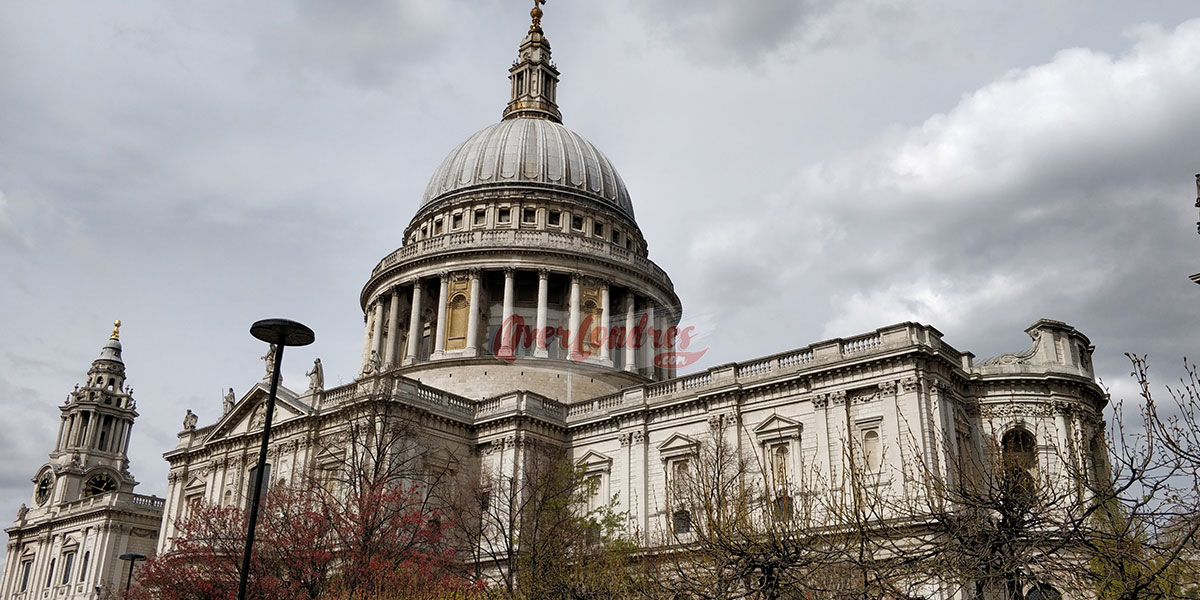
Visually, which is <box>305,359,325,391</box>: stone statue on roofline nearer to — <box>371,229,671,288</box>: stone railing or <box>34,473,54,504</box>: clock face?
<box>371,229,671,288</box>: stone railing

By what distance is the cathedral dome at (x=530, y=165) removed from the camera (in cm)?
6900

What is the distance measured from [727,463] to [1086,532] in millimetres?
24092

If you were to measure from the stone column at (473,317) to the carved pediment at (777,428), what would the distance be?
68.0 ft

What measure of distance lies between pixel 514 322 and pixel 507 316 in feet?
2.81

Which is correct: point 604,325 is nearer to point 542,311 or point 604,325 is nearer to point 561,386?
point 542,311

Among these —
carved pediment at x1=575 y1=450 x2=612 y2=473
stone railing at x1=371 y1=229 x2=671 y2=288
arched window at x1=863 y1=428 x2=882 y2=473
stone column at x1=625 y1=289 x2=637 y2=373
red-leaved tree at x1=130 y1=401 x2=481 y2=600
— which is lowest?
red-leaved tree at x1=130 y1=401 x2=481 y2=600

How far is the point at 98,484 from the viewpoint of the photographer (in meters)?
86.6

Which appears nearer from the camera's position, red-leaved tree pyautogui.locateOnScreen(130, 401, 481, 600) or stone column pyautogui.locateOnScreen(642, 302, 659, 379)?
red-leaved tree pyautogui.locateOnScreen(130, 401, 481, 600)

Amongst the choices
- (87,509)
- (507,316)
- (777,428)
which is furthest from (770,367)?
(87,509)

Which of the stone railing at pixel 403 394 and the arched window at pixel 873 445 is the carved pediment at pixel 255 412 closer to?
the stone railing at pixel 403 394

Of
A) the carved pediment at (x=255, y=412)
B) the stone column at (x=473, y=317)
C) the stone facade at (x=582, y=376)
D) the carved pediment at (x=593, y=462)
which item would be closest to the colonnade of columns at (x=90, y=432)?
the stone facade at (x=582, y=376)

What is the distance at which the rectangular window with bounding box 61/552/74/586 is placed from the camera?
7488cm

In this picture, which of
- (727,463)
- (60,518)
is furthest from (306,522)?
(60,518)

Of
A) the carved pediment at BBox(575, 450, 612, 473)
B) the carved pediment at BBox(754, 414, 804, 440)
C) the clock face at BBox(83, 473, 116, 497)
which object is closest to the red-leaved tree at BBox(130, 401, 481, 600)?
the carved pediment at BBox(575, 450, 612, 473)
